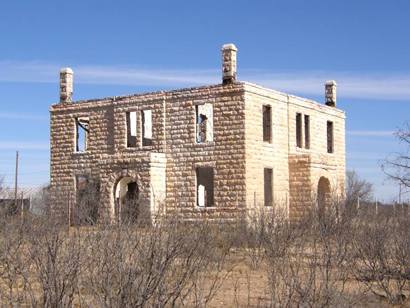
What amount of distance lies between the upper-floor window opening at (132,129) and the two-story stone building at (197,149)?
1.8 inches

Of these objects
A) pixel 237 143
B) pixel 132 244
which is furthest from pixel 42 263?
pixel 237 143

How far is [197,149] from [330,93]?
33.1 ft

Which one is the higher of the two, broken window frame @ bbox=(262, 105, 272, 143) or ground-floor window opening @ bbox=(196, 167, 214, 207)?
broken window frame @ bbox=(262, 105, 272, 143)

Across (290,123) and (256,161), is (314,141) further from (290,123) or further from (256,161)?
(256,161)

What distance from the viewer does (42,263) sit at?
7.29 meters

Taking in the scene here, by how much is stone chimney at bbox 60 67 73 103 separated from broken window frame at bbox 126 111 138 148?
3301 mm

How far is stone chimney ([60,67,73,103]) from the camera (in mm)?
30984

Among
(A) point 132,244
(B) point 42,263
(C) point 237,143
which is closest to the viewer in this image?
(B) point 42,263

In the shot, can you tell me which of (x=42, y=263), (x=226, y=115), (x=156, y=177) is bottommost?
(x=42, y=263)

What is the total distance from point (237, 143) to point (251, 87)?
7.31 ft

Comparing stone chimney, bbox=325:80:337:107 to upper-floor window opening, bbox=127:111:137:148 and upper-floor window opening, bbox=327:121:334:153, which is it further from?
upper-floor window opening, bbox=127:111:137:148

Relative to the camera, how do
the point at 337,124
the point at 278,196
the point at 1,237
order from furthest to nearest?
the point at 337,124 < the point at 278,196 < the point at 1,237

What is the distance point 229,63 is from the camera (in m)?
26.3

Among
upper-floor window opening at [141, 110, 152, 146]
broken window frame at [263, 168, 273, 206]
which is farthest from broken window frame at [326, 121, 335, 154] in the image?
upper-floor window opening at [141, 110, 152, 146]
